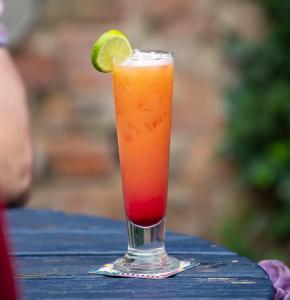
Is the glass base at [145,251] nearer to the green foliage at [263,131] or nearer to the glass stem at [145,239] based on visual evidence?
the glass stem at [145,239]

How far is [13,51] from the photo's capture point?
11.3 ft

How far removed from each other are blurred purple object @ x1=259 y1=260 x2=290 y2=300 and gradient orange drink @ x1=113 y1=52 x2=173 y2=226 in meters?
0.21

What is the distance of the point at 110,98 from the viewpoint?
3.47 meters

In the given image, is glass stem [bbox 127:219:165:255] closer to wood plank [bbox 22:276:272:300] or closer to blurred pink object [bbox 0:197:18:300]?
wood plank [bbox 22:276:272:300]

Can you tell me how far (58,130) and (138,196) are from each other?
84.0 inches

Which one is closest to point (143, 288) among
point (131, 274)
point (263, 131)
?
point (131, 274)

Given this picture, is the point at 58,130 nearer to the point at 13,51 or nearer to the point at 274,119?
the point at 13,51

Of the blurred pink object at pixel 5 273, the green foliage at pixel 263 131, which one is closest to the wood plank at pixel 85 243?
the blurred pink object at pixel 5 273

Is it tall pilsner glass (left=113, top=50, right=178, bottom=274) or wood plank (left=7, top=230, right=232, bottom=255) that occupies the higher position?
tall pilsner glass (left=113, top=50, right=178, bottom=274)

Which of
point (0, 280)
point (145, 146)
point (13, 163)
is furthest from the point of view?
point (13, 163)

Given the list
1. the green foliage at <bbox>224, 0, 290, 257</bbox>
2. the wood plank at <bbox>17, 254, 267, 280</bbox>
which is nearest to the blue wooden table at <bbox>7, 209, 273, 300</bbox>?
the wood plank at <bbox>17, 254, 267, 280</bbox>

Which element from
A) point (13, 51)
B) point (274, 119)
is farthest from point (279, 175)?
point (13, 51)

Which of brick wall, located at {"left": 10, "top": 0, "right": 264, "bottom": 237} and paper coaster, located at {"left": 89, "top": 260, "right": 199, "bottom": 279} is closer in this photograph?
paper coaster, located at {"left": 89, "top": 260, "right": 199, "bottom": 279}

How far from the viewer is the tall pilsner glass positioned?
1330mm
